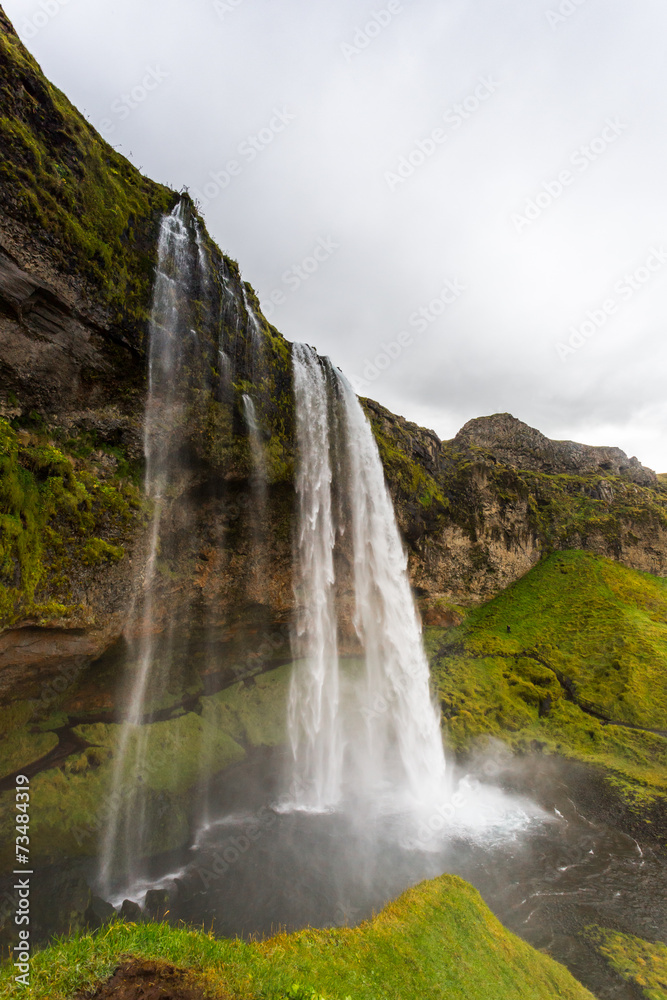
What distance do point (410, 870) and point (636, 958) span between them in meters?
6.25

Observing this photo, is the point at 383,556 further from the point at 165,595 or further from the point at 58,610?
the point at 58,610

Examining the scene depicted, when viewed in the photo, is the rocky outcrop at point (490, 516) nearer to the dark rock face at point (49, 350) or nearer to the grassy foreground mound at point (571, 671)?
the grassy foreground mound at point (571, 671)

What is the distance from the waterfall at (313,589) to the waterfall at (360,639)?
2.1 inches

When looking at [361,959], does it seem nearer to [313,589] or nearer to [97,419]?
[313,589]

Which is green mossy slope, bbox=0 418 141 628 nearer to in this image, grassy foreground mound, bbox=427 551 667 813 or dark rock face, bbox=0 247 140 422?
dark rock face, bbox=0 247 140 422

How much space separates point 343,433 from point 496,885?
20.3 meters

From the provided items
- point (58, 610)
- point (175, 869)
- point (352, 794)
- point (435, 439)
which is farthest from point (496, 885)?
point (435, 439)

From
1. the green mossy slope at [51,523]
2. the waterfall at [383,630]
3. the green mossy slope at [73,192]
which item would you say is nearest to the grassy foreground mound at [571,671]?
the waterfall at [383,630]

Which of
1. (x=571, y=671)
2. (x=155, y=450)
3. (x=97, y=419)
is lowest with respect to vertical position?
(x=571, y=671)

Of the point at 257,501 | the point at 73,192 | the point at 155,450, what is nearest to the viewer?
the point at 73,192

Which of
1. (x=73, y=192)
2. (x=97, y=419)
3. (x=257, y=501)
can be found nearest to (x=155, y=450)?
(x=97, y=419)

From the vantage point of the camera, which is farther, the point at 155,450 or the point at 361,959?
the point at 155,450

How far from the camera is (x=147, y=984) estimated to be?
5.78m

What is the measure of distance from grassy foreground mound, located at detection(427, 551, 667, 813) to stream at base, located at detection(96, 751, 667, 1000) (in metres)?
4.54
